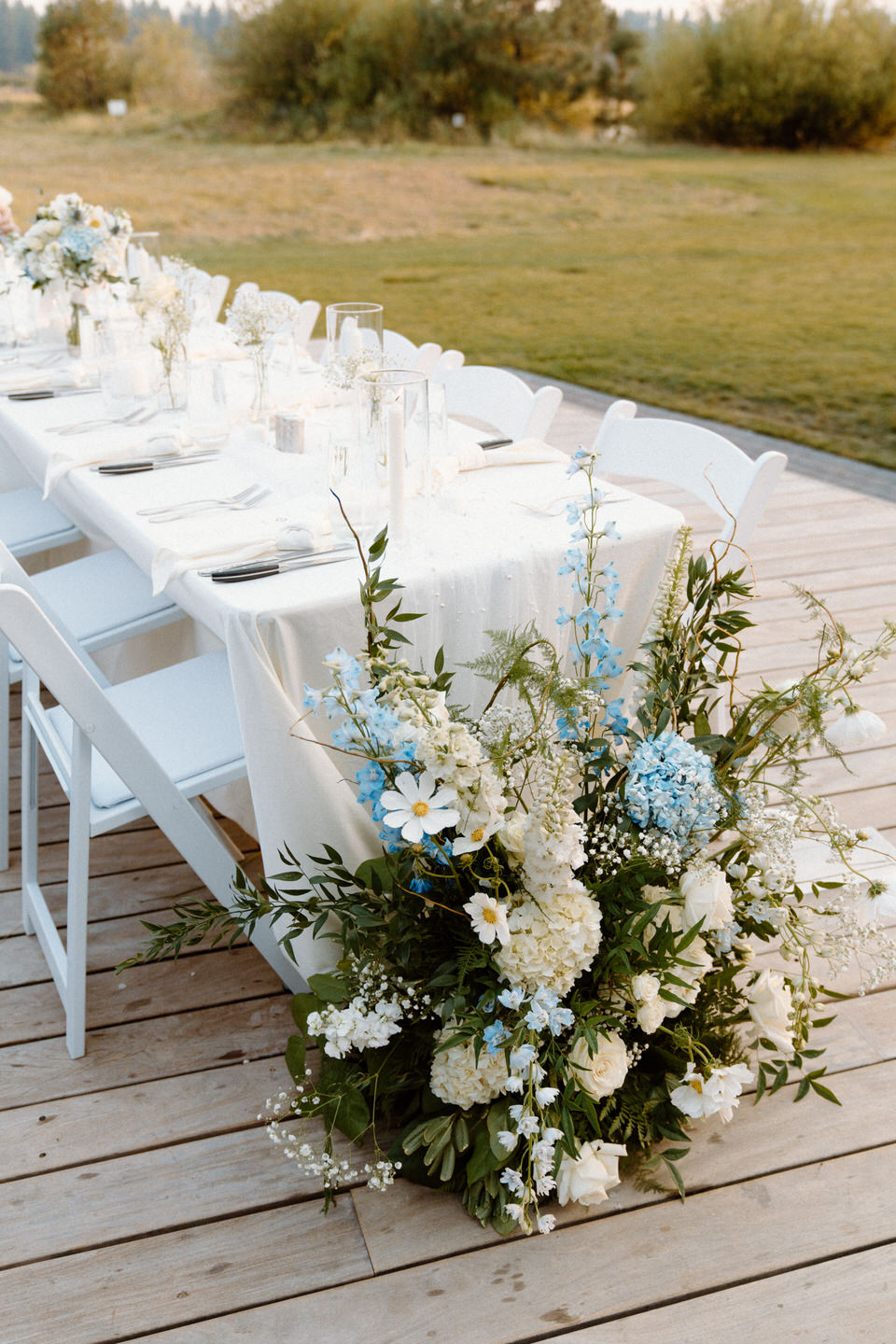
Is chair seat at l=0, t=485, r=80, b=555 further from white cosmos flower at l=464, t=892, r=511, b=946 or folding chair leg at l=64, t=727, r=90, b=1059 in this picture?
white cosmos flower at l=464, t=892, r=511, b=946

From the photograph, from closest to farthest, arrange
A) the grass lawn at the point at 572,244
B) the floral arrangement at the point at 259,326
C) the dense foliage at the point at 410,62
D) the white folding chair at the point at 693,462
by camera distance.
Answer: the white folding chair at the point at 693,462 < the floral arrangement at the point at 259,326 < the grass lawn at the point at 572,244 < the dense foliage at the point at 410,62

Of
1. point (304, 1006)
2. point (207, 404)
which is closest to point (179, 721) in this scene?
point (304, 1006)

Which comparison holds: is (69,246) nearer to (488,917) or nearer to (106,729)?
(106,729)

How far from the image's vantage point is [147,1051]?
1891mm

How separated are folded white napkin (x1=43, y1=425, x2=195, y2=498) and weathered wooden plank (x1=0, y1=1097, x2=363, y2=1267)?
4.12ft

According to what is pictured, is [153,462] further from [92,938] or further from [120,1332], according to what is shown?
[120,1332]

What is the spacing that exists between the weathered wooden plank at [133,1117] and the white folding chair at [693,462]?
125 centimetres

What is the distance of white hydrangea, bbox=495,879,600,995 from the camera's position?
1.51m

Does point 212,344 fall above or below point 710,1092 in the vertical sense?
above

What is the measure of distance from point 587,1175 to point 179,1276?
1.75 ft

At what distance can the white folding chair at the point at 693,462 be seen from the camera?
7.07 ft

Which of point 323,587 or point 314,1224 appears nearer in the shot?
point 314,1224

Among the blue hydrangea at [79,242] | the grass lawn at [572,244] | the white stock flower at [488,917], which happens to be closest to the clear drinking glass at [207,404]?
the blue hydrangea at [79,242]

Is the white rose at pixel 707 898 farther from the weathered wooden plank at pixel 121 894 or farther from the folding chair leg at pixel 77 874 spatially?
the weathered wooden plank at pixel 121 894
